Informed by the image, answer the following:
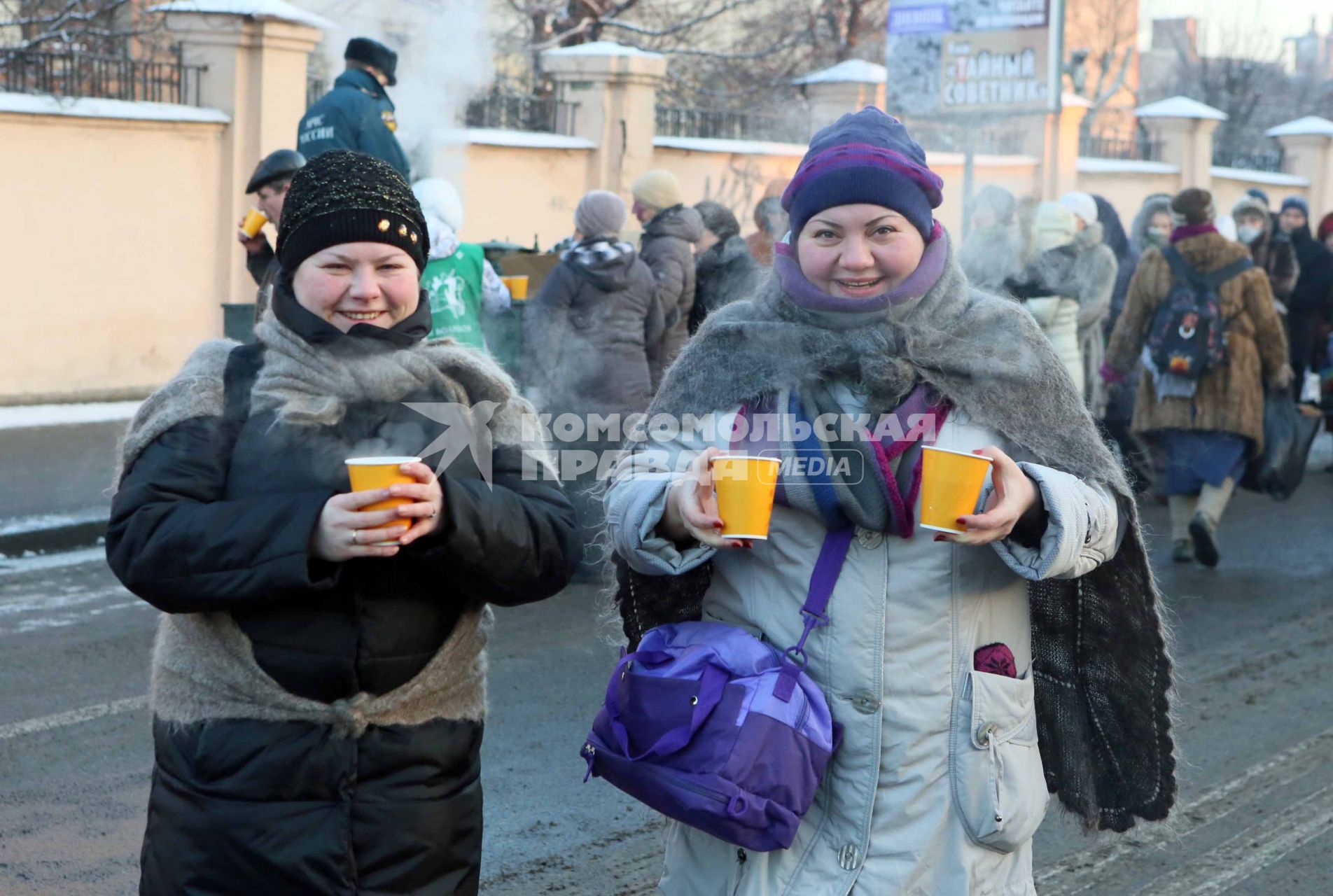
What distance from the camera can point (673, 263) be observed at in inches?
335

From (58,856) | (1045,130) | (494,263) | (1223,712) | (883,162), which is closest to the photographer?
(883,162)

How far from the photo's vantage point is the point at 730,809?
7.54ft

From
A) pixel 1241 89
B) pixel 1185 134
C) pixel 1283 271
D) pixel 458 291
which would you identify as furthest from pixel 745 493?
pixel 1241 89

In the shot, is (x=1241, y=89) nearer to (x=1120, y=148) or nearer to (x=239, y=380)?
(x=1120, y=148)

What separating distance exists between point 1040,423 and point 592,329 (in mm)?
5478

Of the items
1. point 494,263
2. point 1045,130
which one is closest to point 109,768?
point 494,263

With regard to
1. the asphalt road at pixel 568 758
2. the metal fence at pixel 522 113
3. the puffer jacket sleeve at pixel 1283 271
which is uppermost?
the metal fence at pixel 522 113

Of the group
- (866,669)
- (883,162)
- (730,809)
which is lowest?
(730,809)

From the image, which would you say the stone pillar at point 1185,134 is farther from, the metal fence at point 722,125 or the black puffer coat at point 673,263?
the black puffer coat at point 673,263

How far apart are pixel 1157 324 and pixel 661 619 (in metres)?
6.34

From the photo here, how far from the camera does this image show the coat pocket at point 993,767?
2.43 m

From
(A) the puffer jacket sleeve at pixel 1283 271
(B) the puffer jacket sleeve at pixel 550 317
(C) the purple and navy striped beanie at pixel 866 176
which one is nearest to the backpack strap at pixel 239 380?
(C) the purple and navy striped beanie at pixel 866 176

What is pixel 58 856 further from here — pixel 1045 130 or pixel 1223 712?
pixel 1045 130

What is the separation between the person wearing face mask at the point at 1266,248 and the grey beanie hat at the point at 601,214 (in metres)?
6.30
